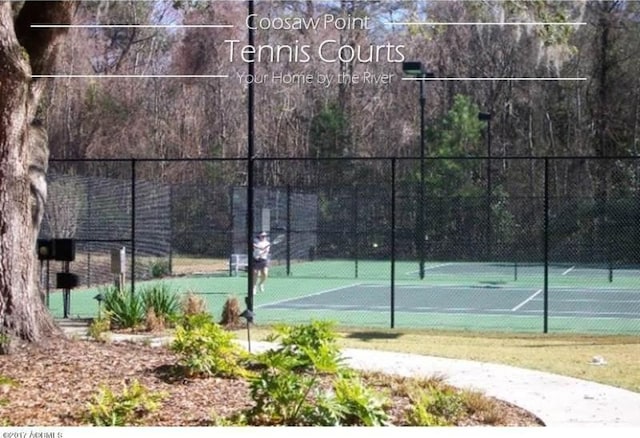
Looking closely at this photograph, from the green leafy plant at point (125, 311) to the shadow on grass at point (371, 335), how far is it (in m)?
3.12

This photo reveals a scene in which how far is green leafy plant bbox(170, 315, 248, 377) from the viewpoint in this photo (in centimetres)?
977

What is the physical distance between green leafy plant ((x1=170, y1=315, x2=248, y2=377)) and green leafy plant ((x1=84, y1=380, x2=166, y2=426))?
54.4 inches

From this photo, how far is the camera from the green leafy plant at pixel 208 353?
977 cm

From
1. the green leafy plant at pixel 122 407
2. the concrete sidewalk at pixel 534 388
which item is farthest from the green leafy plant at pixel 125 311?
the green leafy plant at pixel 122 407

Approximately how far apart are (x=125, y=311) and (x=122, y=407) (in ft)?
25.3

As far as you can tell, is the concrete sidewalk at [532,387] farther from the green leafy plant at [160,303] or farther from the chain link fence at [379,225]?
the chain link fence at [379,225]

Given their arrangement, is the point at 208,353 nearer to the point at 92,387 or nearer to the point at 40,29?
the point at 92,387

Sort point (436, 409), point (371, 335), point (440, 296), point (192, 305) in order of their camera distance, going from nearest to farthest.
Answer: point (436, 409)
point (371, 335)
point (192, 305)
point (440, 296)

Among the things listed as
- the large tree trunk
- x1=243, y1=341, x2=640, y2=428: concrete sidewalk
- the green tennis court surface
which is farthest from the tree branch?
the green tennis court surface

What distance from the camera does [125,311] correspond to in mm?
15633

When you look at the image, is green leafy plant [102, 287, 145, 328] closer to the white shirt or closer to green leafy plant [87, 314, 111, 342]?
green leafy plant [87, 314, 111, 342]

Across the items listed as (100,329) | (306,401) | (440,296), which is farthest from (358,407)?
(440,296)
